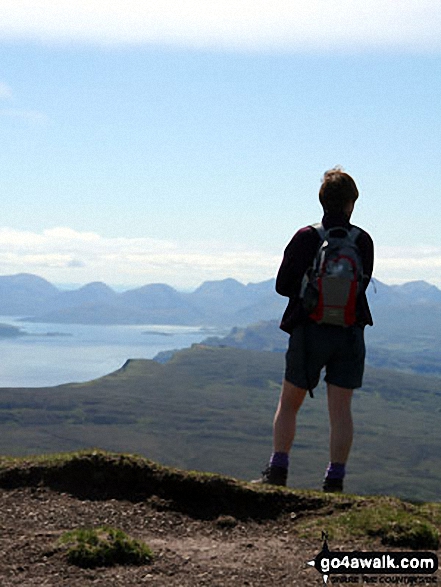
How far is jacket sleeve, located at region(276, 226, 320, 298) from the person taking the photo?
906 centimetres

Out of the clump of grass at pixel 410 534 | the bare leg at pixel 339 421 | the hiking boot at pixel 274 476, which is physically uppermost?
the bare leg at pixel 339 421

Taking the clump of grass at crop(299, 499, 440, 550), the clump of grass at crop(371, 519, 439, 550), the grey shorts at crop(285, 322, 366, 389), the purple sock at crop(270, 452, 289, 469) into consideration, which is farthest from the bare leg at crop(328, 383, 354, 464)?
the clump of grass at crop(371, 519, 439, 550)

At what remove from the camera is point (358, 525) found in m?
7.53

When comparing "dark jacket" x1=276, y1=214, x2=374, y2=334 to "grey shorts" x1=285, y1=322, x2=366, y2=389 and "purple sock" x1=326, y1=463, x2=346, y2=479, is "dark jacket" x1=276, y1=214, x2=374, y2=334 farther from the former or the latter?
"purple sock" x1=326, y1=463, x2=346, y2=479

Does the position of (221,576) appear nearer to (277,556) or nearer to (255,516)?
(277,556)

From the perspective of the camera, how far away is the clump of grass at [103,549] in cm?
666

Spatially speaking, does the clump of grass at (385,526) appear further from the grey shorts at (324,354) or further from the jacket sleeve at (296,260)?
the jacket sleeve at (296,260)

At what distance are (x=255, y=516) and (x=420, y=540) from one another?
2.15m

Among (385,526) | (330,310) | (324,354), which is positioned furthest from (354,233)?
(385,526)

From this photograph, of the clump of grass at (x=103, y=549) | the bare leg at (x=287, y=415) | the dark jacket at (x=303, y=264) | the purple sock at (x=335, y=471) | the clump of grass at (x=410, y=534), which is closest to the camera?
the clump of grass at (x=103, y=549)

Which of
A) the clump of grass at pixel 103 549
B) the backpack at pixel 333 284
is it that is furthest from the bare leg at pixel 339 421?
the clump of grass at pixel 103 549

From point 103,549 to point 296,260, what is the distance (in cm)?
416

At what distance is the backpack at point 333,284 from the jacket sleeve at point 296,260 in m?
0.10

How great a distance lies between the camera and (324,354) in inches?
357
